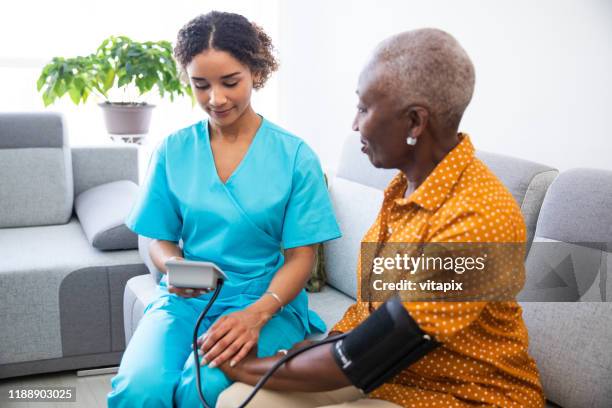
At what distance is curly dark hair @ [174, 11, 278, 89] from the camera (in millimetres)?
1479

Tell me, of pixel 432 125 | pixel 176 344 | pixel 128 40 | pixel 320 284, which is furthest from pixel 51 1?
pixel 432 125

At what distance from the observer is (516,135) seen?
2061 mm

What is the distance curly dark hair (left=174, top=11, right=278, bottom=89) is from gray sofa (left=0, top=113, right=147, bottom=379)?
977 mm

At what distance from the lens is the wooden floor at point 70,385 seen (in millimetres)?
2045

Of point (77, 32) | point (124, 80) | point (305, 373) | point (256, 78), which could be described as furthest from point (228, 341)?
point (77, 32)

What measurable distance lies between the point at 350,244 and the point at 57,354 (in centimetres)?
103

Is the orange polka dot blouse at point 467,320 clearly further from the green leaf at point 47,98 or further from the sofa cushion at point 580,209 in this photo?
the green leaf at point 47,98

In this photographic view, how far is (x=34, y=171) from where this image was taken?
2.66 metres

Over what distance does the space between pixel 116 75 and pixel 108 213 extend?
1066 mm

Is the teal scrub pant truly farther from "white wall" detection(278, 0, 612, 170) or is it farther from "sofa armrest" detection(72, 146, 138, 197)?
"sofa armrest" detection(72, 146, 138, 197)

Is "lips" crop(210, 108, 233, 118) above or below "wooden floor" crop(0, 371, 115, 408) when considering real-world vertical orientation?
A: above

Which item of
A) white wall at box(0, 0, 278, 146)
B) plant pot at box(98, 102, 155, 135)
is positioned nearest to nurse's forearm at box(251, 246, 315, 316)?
plant pot at box(98, 102, 155, 135)

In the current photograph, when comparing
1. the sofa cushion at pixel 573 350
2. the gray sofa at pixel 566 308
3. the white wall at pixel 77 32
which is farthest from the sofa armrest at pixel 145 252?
the white wall at pixel 77 32

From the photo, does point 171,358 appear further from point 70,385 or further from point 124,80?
point 124,80
